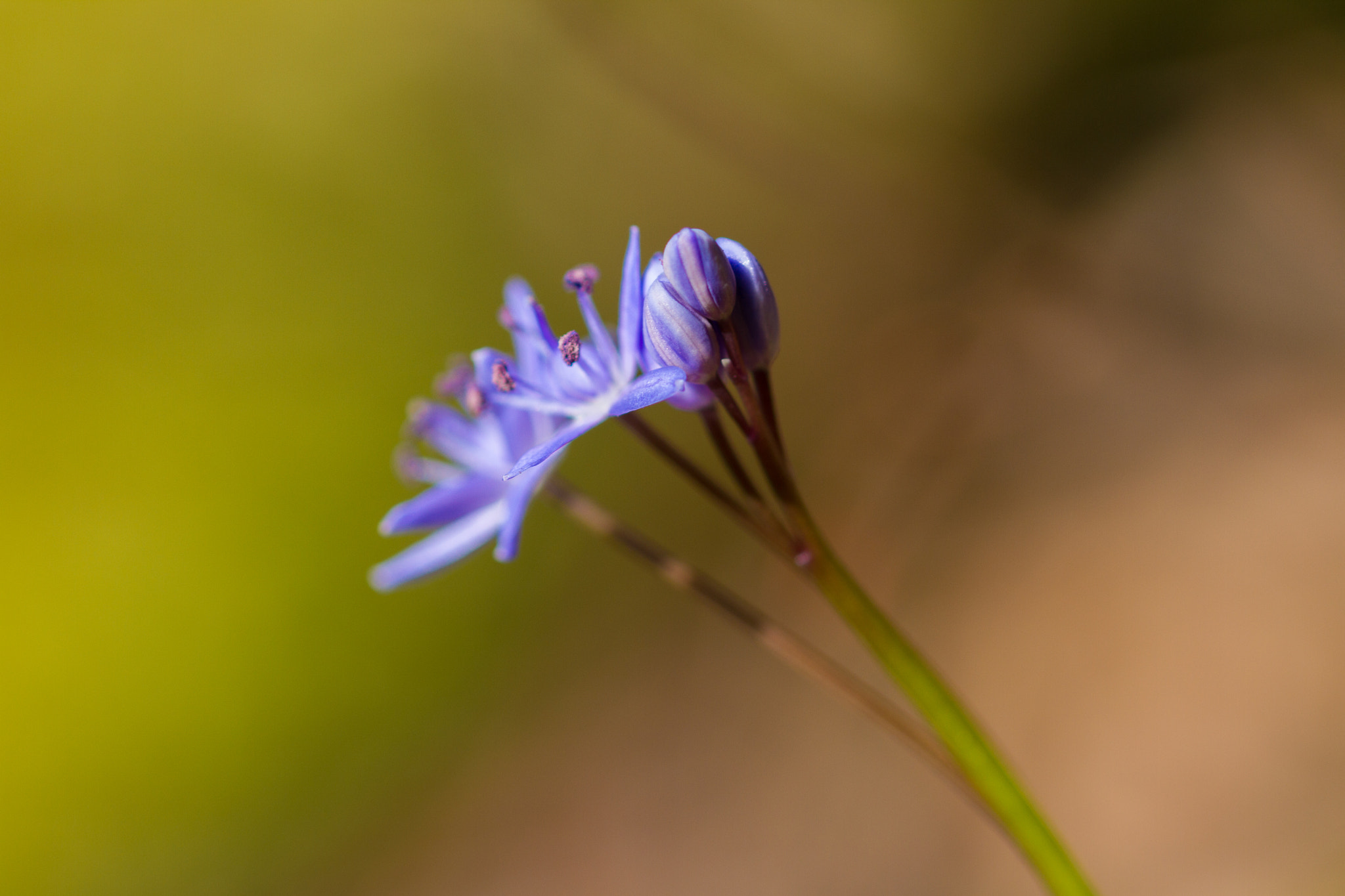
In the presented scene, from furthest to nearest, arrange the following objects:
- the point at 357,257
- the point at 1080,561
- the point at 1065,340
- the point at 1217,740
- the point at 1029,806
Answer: the point at 357,257
the point at 1065,340
the point at 1080,561
the point at 1217,740
the point at 1029,806

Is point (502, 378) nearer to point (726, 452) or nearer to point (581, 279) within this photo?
point (581, 279)

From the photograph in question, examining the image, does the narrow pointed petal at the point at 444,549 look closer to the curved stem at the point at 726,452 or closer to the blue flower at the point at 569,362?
the blue flower at the point at 569,362

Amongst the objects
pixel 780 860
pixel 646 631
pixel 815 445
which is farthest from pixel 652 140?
pixel 780 860

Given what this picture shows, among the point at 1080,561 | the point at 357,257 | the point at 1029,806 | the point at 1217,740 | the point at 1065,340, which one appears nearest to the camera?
the point at 1029,806

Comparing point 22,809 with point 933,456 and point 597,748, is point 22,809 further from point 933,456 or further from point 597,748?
point 933,456

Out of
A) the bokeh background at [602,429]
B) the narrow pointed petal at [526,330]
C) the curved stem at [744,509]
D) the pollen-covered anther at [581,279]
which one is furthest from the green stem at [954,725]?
the bokeh background at [602,429]

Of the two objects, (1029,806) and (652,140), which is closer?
(1029,806)

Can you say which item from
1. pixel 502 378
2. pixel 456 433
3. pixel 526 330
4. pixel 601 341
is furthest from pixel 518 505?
pixel 456 433

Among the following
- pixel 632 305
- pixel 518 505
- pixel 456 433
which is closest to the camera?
pixel 632 305
